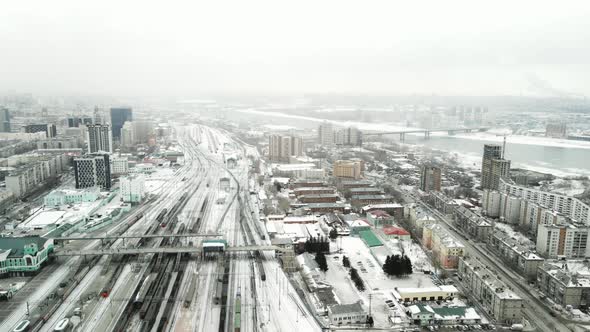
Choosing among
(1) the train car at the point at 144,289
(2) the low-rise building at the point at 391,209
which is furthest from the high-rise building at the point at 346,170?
(1) the train car at the point at 144,289

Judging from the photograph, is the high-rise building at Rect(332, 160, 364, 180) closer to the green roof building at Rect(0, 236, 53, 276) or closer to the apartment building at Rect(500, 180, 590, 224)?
the apartment building at Rect(500, 180, 590, 224)

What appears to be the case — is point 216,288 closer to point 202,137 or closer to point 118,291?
point 118,291

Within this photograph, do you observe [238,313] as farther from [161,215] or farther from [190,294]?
[161,215]

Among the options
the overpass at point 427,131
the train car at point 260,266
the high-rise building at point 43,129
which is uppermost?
the high-rise building at point 43,129

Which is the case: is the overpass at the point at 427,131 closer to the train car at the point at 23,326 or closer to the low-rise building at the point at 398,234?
the low-rise building at the point at 398,234

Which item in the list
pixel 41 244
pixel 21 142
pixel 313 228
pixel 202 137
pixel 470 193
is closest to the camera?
pixel 41 244

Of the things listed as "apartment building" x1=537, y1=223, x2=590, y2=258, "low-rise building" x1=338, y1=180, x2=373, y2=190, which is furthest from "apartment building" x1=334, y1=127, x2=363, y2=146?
"apartment building" x1=537, y1=223, x2=590, y2=258

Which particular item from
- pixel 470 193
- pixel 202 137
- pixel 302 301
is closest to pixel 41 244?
pixel 302 301
